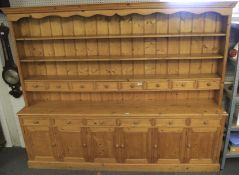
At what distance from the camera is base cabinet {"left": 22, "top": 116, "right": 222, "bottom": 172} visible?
8.34ft

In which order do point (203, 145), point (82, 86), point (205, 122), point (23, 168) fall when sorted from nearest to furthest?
point (205, 122), point (203, 145), point (82, 86), point (23, 168)

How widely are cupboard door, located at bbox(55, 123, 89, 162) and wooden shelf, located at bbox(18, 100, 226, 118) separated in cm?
20

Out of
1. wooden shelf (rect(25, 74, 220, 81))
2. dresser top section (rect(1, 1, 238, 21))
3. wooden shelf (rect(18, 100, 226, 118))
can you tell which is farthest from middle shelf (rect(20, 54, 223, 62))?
wooden shelf (rect(18, 100, 226, 118))

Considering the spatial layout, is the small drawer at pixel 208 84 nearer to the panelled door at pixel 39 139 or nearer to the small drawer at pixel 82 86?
the small drawer at pixel 82 86

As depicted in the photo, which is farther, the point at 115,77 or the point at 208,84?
the point at 115,77

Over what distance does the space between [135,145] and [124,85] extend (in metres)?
0.72

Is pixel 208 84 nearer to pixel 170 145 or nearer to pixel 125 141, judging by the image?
pixel 170 145

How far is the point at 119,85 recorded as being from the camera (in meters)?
2.63

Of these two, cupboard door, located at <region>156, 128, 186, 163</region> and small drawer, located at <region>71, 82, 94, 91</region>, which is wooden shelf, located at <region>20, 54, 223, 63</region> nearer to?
small drawer, located at <region>71, 82, 94, 91</region>

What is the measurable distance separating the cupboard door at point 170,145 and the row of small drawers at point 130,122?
0.29ft

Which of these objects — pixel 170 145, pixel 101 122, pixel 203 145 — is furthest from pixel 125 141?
pixel 203 145

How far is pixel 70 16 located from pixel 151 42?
968 millimetres

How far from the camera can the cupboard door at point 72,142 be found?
8.71 feet

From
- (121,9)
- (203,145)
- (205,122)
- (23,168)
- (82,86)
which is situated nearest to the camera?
(121,9)
